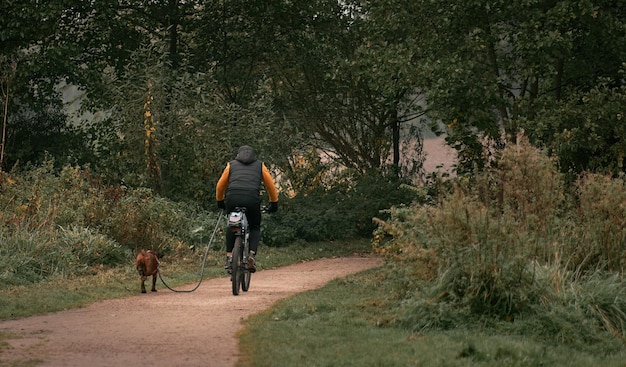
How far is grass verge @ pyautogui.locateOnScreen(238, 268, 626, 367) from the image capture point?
8.55 meters

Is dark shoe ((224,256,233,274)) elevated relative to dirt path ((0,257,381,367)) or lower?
elevated

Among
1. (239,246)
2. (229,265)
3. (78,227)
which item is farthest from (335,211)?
(239,246)

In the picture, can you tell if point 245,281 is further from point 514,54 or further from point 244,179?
point 514,54

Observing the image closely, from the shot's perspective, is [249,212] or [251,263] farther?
[249,212]

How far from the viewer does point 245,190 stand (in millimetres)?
13445

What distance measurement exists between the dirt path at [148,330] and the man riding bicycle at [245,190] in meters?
0.68

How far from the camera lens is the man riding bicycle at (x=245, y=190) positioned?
44.1 feet

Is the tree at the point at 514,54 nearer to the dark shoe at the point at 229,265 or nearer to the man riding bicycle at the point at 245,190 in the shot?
the man riding bicycle at the point at 245,190

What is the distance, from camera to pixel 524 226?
1136 centimetres

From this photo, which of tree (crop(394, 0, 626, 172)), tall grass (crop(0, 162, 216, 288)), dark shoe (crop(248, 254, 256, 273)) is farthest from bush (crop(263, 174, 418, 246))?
dark shoe (crop(248, 254, 256, 273))

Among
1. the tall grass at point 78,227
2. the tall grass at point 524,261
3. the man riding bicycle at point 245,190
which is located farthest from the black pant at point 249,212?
the tall grass at point 78,227

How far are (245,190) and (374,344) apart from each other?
15.4 ft

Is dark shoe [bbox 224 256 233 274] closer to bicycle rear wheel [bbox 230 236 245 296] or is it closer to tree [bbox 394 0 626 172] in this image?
bicycle rear wheel [bbox 230 236 245 296]

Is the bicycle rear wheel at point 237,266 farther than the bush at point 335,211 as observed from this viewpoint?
No
